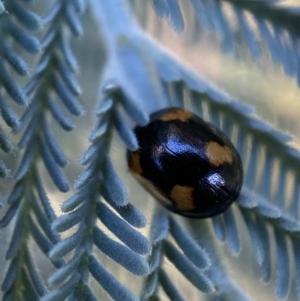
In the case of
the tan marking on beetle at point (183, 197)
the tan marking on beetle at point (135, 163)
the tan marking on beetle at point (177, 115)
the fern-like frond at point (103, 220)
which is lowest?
the tan marking on beetle at point (183, 197)

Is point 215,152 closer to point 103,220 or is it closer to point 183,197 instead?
point 183,197

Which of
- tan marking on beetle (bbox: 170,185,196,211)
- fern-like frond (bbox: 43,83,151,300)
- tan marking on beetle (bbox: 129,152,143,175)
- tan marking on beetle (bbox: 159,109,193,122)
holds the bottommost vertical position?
tan marking on beetle (bbox: 170,185,196,211)

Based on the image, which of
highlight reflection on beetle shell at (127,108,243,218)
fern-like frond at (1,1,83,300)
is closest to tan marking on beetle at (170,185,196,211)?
highlight reflection on beetle shell at (127,108,243,218)

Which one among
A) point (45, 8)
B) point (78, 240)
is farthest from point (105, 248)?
point (45, 8)

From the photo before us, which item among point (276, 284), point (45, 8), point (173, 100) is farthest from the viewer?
point (45, 8)

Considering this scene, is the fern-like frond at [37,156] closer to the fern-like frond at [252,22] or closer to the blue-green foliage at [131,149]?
the blue-green foliage at [131,149]

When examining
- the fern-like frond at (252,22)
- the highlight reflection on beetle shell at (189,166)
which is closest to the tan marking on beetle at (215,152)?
the highlight reflection on beetle shell at (189,166)

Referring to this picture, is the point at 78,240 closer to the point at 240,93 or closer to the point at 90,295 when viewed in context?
the point at 90,295

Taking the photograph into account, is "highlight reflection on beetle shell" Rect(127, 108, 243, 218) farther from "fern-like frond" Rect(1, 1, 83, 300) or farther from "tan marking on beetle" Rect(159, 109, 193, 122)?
"fern-like frond" Rect(1, 1, 83, 300)
